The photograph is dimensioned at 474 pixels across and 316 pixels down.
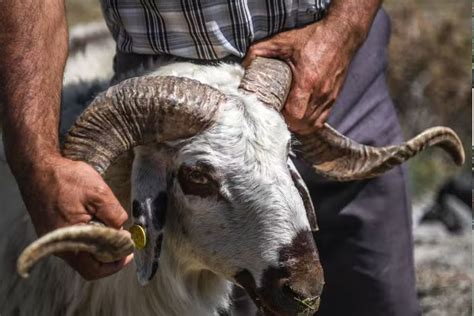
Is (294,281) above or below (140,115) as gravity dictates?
below

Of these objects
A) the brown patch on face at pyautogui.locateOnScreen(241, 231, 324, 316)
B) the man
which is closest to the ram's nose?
the brown patch on face at pyautogui.locateOnScreen(241, 231, 324, 316)

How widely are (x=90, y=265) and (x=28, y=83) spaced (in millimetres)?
579

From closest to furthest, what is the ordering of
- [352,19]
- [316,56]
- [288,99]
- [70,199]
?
[70,199] < [288,99] < [316,56] < [352,19]

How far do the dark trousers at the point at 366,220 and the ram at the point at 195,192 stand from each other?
0.76 m

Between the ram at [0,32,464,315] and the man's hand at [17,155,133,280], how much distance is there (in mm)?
171

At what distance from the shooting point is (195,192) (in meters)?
4.07

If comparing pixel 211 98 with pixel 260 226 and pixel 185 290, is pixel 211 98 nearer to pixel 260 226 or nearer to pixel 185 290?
pixel 260 226

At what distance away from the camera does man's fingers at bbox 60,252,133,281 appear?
3.77 metres

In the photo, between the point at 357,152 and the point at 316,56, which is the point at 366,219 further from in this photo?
the point at 316,56

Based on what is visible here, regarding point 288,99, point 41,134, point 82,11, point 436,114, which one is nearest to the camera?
point 41,134

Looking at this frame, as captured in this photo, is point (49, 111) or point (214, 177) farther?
point (214, 177)

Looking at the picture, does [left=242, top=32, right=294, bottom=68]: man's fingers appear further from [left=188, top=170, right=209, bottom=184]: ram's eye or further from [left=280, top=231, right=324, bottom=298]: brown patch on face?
[left=280, top=231, right=324, bottom=298]: brown patch on face

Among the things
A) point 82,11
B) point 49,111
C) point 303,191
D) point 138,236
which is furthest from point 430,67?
point 49,111

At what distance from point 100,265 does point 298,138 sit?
1096 mm
